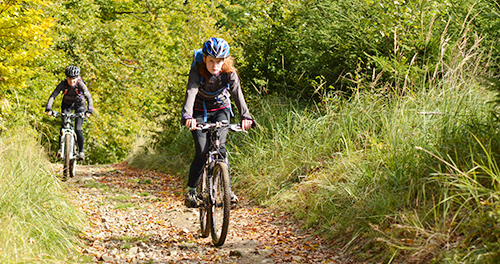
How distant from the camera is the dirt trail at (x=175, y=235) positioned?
5156mm

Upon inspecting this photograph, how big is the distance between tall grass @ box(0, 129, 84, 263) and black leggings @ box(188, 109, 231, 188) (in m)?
1.40

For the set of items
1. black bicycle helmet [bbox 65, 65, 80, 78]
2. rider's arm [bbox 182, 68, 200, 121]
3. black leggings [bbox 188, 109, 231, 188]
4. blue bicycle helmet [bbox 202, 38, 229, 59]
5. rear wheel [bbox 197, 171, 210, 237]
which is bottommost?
rear wheel [bbox 197, 171, 210, 237]

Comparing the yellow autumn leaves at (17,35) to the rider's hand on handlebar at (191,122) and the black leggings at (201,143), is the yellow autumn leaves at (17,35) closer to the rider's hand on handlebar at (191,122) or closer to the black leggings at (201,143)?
the black leggings at (201,143)

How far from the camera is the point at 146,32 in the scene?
2280 centimetres

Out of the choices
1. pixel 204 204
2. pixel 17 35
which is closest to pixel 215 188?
pixel 204 204

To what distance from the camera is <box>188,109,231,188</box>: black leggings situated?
5598 mm

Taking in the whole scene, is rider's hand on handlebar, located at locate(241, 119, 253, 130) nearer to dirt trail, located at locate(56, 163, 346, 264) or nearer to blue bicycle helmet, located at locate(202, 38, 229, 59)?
blue bicycle helmet, located at locate(202, 38, 229, 59)

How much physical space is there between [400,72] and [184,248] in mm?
3734

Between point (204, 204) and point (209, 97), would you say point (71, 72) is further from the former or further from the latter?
point (204, 204)

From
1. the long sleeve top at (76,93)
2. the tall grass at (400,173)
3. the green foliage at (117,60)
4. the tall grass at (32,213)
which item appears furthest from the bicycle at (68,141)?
the green foliage at (117,60)

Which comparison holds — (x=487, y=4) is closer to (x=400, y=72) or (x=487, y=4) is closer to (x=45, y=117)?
(x=400, y=72)

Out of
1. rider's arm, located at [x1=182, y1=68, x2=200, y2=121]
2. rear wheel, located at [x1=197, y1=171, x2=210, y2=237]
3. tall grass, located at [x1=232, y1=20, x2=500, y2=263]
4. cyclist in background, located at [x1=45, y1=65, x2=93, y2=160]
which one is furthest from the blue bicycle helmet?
cyclist in background, located at [x1=45, y1=65, x2=93, y2=160]

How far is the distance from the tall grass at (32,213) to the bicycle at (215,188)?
54.3 inches

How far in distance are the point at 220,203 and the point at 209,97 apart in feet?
3.82
